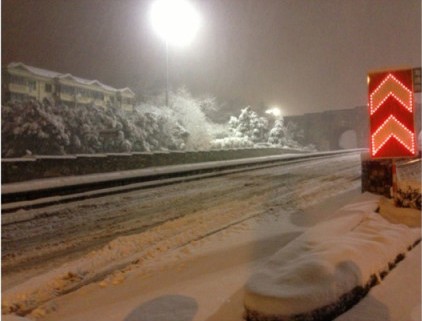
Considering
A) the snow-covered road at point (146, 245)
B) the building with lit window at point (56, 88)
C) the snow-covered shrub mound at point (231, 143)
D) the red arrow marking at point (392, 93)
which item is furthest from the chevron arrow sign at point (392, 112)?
the snow-covered shrub mound at point (231, 143)

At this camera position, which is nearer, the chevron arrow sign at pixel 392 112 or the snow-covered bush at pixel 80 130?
the chevron arrow sign at pixel 392 112

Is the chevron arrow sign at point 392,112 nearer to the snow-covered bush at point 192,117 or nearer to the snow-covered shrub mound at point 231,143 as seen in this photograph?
the snow-covered bush at point 192,117

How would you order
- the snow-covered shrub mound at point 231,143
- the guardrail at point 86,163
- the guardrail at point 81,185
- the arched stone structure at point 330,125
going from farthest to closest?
the arched stone structure at point 330,125 → the snow-covered shrub mound at point 231,143 → the guardrail at point 86,163 → the guardrail at point 81,185

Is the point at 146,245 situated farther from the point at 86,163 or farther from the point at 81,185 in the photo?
the point at 86,163

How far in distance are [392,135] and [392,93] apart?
0.44 metres

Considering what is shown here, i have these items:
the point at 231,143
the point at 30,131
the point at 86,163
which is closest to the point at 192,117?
the point at 231,143

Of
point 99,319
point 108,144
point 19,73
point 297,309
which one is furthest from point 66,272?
point 19,73

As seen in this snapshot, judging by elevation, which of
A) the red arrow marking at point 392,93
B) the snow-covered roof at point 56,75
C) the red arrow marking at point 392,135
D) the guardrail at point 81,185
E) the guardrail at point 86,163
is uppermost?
the snow-covered roof at point 56,75

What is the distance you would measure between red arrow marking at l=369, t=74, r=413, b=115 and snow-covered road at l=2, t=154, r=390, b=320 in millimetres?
2482

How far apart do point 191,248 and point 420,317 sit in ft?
12.6

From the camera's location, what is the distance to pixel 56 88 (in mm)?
41188

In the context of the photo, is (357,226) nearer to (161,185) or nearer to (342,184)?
(342,184)

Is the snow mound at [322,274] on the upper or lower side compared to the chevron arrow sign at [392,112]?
lower

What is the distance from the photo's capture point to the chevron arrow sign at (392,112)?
4.45 m
